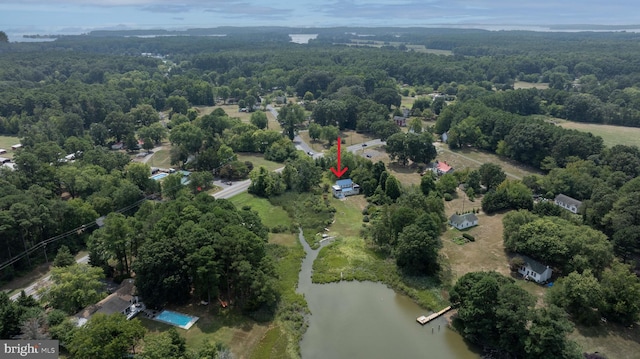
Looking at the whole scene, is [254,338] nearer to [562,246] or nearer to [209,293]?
[209,293]

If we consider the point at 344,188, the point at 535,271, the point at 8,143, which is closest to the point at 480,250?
the point at 535,271

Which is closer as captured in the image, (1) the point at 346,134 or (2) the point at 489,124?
(2) the point at 489,124

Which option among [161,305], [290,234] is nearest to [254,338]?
[161,305]

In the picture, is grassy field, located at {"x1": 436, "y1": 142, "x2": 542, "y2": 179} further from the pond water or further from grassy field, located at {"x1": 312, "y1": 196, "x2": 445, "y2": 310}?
the pond water

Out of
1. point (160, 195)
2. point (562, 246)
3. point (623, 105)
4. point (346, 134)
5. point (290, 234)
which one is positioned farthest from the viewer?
point (623, 105)

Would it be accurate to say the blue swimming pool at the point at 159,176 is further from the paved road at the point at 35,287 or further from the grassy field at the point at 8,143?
the grassy field at the point at 8,143

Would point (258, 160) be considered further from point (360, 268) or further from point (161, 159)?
point (360, 268)

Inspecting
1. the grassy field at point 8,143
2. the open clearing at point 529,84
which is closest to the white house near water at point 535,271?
the grassy field at point 8,143
